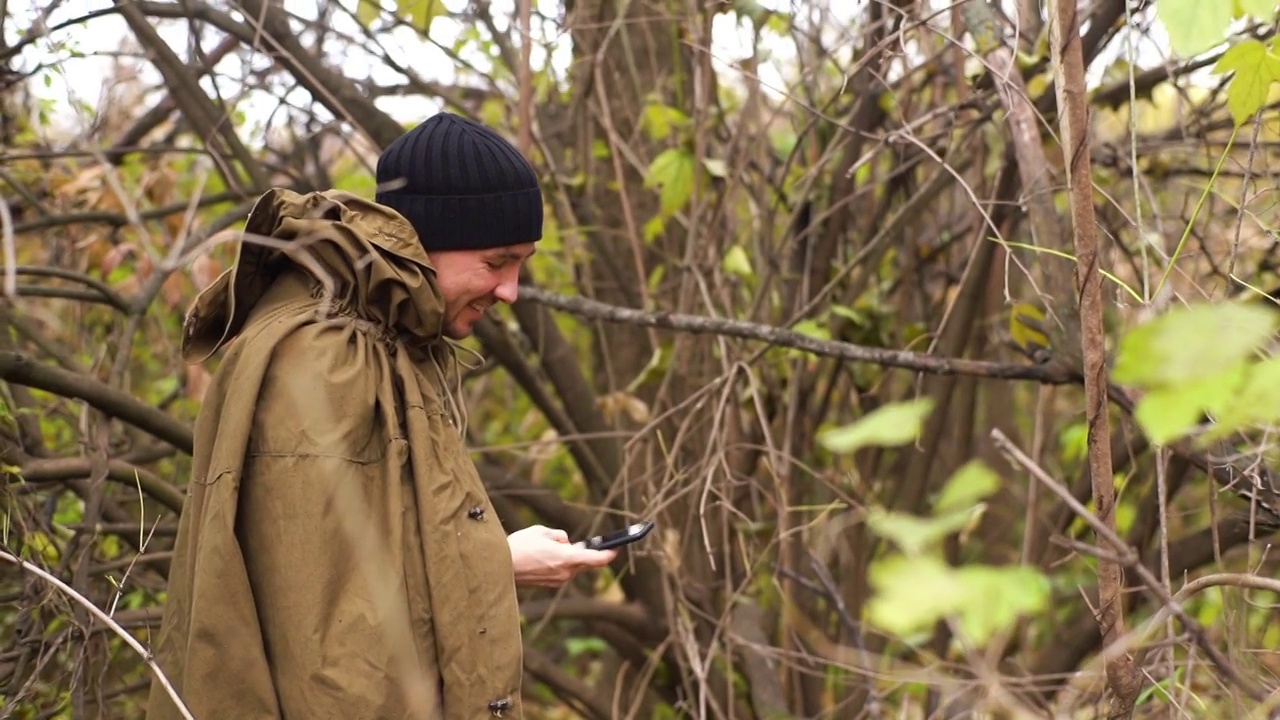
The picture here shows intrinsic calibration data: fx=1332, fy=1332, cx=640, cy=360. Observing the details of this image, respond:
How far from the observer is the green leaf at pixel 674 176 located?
351 centimetres

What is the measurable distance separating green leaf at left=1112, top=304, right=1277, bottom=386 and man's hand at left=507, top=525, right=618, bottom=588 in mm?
1354

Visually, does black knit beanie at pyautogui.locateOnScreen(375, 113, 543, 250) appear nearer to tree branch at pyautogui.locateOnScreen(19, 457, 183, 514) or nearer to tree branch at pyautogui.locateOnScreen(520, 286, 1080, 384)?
tree branch at pyautogui.locateOnScreen(520, 286, 1080, 384)

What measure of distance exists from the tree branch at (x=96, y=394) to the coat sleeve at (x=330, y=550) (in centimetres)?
89

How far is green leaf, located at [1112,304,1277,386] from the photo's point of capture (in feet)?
3.32

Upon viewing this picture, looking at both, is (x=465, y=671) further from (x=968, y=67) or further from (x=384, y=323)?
(x=968, y=67)

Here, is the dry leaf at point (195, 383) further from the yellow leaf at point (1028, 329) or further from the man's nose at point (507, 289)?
the yellow leaf at point (1028, 329)

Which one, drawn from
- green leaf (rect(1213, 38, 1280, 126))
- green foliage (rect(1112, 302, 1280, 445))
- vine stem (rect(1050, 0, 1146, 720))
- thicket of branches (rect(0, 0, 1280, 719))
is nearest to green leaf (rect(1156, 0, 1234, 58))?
vine stem (rect(1050, 0, 1146, 720))

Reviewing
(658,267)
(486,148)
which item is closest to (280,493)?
(486,148)

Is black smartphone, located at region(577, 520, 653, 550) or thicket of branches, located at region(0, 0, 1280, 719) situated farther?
thicket of branches, located at region(0, 0, 1280, 719)

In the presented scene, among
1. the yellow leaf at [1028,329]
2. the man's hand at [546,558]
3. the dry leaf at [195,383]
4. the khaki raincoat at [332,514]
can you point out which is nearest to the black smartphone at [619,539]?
the man's hand at [546,558]

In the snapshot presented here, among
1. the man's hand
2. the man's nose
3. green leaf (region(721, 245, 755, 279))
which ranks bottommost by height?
the man's hand

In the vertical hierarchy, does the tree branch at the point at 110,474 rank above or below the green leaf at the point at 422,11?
below

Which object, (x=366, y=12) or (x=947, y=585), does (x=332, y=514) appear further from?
(x=366, y=12)

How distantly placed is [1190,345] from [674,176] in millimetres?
2558
